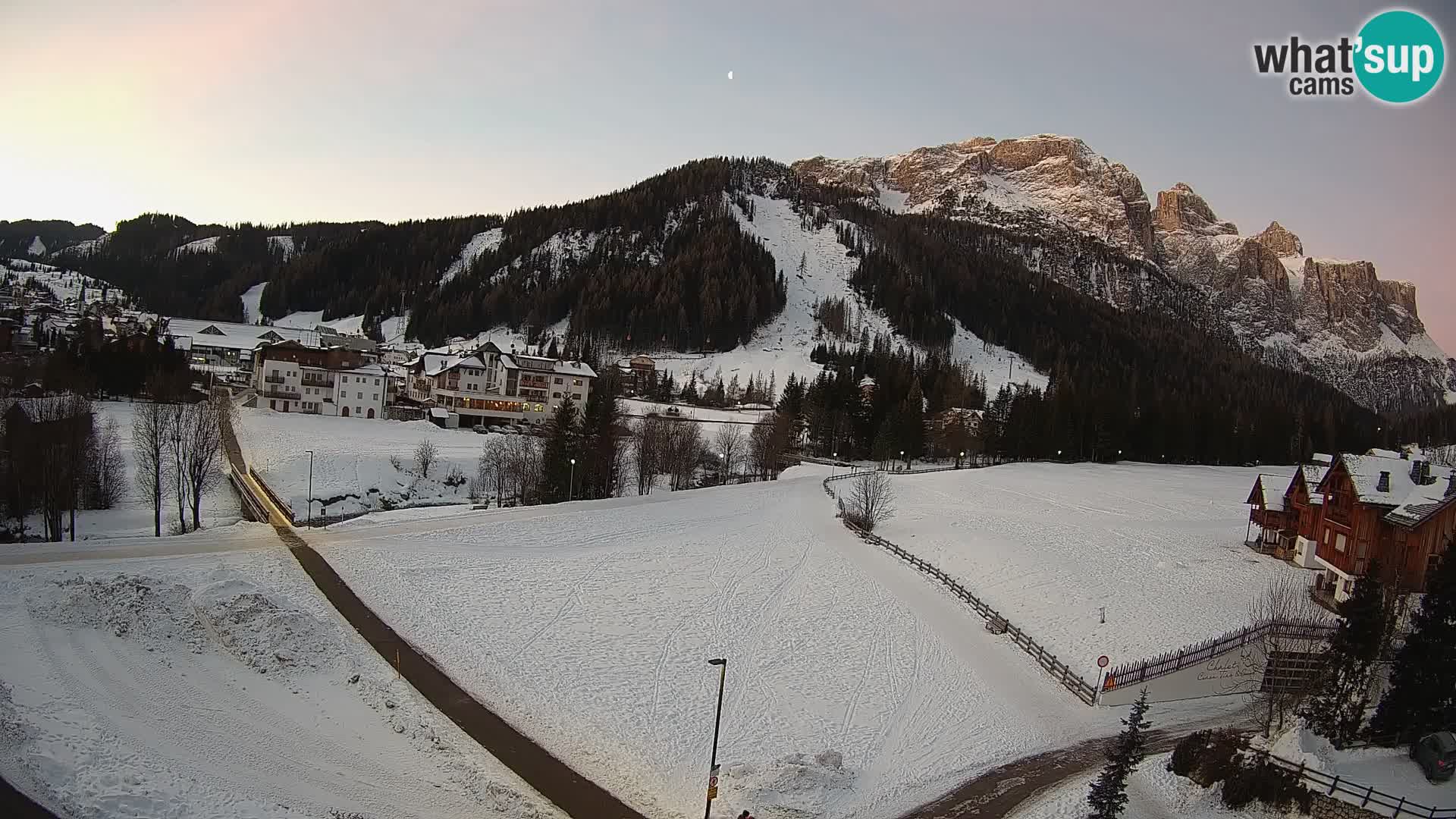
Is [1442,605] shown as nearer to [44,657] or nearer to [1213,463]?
[44,657]

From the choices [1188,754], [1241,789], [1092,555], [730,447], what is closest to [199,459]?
[730,447]

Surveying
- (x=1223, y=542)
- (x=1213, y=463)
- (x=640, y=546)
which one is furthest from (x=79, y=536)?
(x=1213, y=463)

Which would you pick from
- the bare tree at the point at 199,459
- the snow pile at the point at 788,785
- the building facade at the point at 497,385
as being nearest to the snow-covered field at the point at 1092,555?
the snow pile at the point at 788,785

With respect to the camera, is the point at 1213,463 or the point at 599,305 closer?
→ the point at 1213,463

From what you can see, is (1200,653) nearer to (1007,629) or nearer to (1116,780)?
(1007,629)

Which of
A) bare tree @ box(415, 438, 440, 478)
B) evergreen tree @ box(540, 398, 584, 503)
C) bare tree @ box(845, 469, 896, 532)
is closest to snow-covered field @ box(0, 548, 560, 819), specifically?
evergreen tree @ box(540, 398, 584, 503)

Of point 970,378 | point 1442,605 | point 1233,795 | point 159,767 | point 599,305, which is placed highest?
point 599,305
